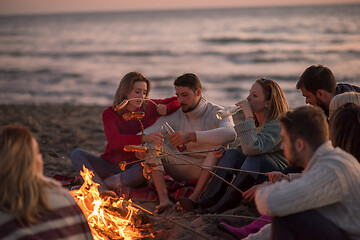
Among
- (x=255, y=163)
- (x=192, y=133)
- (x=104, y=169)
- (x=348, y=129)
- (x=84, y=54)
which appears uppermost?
(x=84, y=54)

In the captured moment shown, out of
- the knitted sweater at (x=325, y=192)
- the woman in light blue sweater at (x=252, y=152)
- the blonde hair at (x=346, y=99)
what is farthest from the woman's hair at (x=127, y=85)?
the knitted sweater at (x=325, y=192)

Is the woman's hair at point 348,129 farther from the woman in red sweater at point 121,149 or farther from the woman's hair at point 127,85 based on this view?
the woman's hair at point 127,85

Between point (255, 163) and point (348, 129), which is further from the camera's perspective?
point (255, 163)

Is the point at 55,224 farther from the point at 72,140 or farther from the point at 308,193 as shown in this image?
the point at 72,140

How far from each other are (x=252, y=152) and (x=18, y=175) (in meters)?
2.22

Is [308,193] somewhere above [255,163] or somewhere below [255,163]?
above

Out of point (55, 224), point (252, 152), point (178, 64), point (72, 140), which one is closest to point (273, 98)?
point (252, 152)

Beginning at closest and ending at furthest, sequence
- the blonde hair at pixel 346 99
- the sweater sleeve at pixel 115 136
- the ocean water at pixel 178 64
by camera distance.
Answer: the blonde hair at pixel 346 99
the sweater sleeve at pixel 115 136
the ocean water at pixel 178 64

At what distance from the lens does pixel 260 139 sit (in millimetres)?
3836

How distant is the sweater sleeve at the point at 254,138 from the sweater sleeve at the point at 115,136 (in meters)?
1.11

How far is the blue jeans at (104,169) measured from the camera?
462cm

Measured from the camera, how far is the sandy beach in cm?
359

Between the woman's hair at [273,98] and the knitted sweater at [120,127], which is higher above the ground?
the woman's hair at [273,98]

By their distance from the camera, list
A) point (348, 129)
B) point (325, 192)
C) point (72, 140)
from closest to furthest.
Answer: point (325, 192) < point (348, 129) < point (72, 140)
